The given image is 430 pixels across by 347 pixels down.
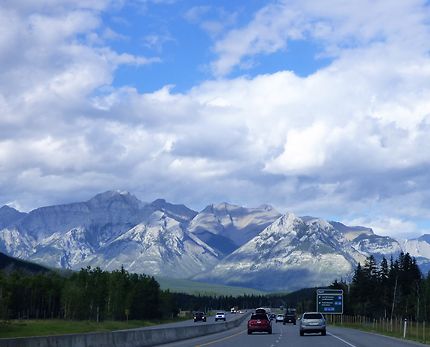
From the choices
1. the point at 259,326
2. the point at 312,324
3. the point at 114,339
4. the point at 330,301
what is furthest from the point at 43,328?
the point at 114,339

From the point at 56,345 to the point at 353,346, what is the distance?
19543 millimetres

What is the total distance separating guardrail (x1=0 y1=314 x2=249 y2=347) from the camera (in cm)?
2942

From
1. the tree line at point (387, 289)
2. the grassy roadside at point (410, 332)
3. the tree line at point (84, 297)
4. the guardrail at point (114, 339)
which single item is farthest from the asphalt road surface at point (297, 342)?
the tree line at point (387, 289)

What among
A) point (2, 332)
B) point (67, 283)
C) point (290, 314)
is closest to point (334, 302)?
point (290, 314)

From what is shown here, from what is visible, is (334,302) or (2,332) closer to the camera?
(2,332)

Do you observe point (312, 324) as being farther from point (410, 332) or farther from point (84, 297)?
point (84, 297)

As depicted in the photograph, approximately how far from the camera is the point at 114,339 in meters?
40.2

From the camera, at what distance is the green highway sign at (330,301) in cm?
11781

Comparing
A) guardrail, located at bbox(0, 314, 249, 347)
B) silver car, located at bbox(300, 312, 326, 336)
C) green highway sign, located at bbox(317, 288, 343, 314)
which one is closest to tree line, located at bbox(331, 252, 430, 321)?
green highway sign, located at bbox(317, 288, 343, 314)

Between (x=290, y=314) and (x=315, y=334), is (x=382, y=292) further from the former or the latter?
(x=315, y=334)

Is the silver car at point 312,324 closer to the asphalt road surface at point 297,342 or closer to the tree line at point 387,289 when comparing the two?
the asphalt road surface at point 297,342

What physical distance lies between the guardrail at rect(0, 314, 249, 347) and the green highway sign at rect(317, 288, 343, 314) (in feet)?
174

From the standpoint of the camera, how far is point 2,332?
89.1 metres

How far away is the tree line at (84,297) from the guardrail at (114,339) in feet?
333
